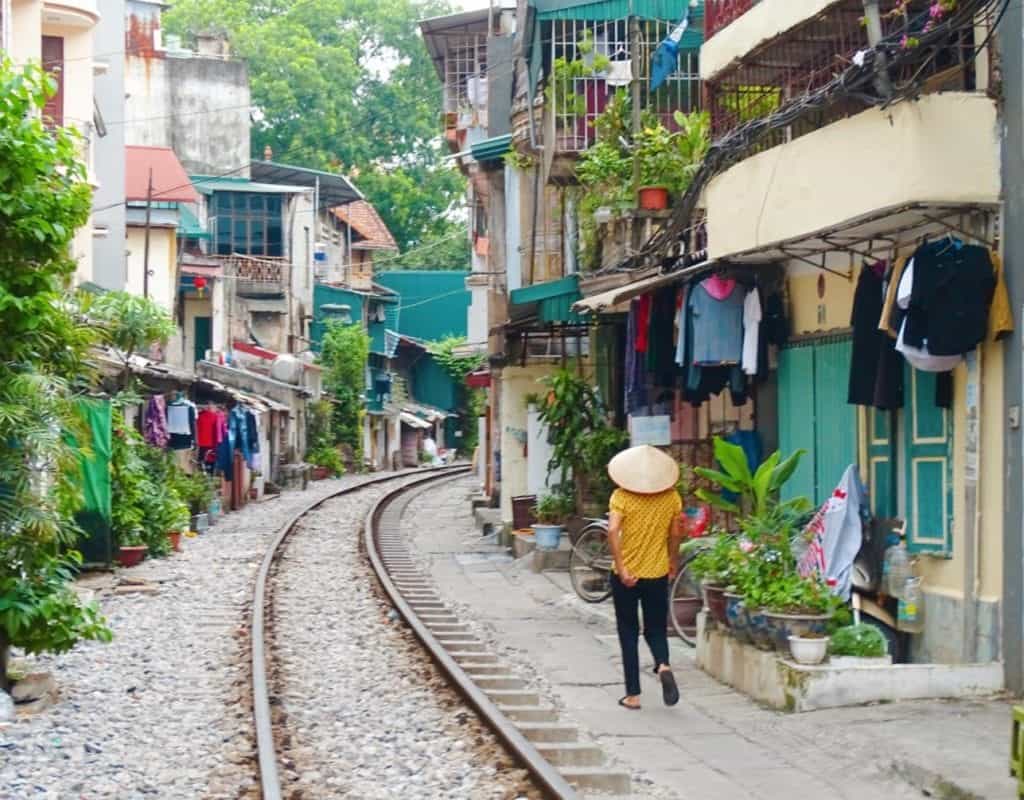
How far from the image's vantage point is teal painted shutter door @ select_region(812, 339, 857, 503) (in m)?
12.6

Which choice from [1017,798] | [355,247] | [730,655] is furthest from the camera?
→ [355,247]

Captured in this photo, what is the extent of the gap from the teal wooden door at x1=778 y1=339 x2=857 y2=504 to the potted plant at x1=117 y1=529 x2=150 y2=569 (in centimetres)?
1026

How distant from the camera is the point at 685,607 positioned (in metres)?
13.5

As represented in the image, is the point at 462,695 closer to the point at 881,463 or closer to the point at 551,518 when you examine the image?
the point at 881,463

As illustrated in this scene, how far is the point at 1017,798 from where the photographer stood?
23.8 ft

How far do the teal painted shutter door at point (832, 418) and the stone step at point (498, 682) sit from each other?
323 cm

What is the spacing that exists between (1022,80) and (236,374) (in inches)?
1378

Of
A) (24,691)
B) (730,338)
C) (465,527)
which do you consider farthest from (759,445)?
(465,527)

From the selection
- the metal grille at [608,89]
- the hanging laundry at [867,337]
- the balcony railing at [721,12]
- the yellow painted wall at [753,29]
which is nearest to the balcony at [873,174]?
the hanging laundry at [867,337]

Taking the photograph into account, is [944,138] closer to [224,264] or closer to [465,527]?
[465,527]

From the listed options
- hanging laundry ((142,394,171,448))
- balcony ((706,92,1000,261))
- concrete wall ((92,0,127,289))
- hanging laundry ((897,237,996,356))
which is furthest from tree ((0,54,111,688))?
concrete wall ((92,0,127,289))

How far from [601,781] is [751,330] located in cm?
662

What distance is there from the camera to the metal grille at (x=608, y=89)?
2105cm

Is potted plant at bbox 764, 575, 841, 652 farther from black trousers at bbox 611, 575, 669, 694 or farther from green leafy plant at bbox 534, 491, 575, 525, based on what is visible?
green leafy plant at bbox 534, 491, 575, 525
